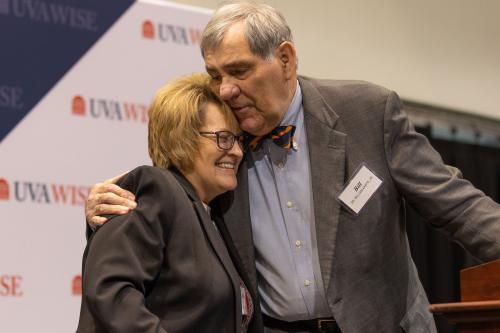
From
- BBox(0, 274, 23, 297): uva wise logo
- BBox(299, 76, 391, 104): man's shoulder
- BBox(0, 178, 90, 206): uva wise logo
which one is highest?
BBox(299, 76, 391, 104): man's shoulder

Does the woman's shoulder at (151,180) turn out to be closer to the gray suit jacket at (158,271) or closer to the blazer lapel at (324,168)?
the gray suit jacket at (158,271)

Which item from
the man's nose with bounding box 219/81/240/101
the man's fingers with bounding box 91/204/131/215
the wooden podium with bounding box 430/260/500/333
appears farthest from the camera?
the man's nose with bounding box 219/81/240/101

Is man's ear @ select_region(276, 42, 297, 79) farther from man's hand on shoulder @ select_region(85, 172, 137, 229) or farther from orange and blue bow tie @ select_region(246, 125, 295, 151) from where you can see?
man's hand on shoulder @ select_region(85, 172, 137, 229)

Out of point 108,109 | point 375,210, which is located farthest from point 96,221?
point 108,109

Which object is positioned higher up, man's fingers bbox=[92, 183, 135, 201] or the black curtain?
man's fingers bbox=[92, 183, 135, 201]

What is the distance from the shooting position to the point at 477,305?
6.14 feet

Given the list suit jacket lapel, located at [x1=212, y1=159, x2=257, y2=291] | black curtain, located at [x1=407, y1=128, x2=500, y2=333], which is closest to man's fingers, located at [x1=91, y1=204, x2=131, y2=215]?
suit jacket lapel, located at [x1=212, y1=159, x2=257, y2=291]

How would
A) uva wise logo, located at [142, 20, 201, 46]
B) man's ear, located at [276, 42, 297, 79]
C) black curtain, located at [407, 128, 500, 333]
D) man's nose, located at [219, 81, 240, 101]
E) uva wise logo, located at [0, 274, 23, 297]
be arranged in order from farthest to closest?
black curtain, located at [407, 128, 500, 333] → uva wise logo, located at [142, 20, 201, 46] → uva wise logo, located at [0, 274, 23, 297] → man's ear, located at [276, 42, 297, 79] → man's nose, located at [219, 81, 240, 101]

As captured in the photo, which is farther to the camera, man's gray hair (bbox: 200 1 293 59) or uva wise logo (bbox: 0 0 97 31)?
uva wise logo (bbox: 0 0 97 31)

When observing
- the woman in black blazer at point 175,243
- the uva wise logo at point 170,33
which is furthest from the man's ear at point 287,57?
the uva wise logo at point 170,33

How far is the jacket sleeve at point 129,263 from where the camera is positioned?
6.58 feet

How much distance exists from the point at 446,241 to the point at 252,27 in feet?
12.5

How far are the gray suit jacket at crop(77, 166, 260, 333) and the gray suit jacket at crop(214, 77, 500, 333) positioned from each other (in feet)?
1.07

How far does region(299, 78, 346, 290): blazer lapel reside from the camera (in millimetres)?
2516
